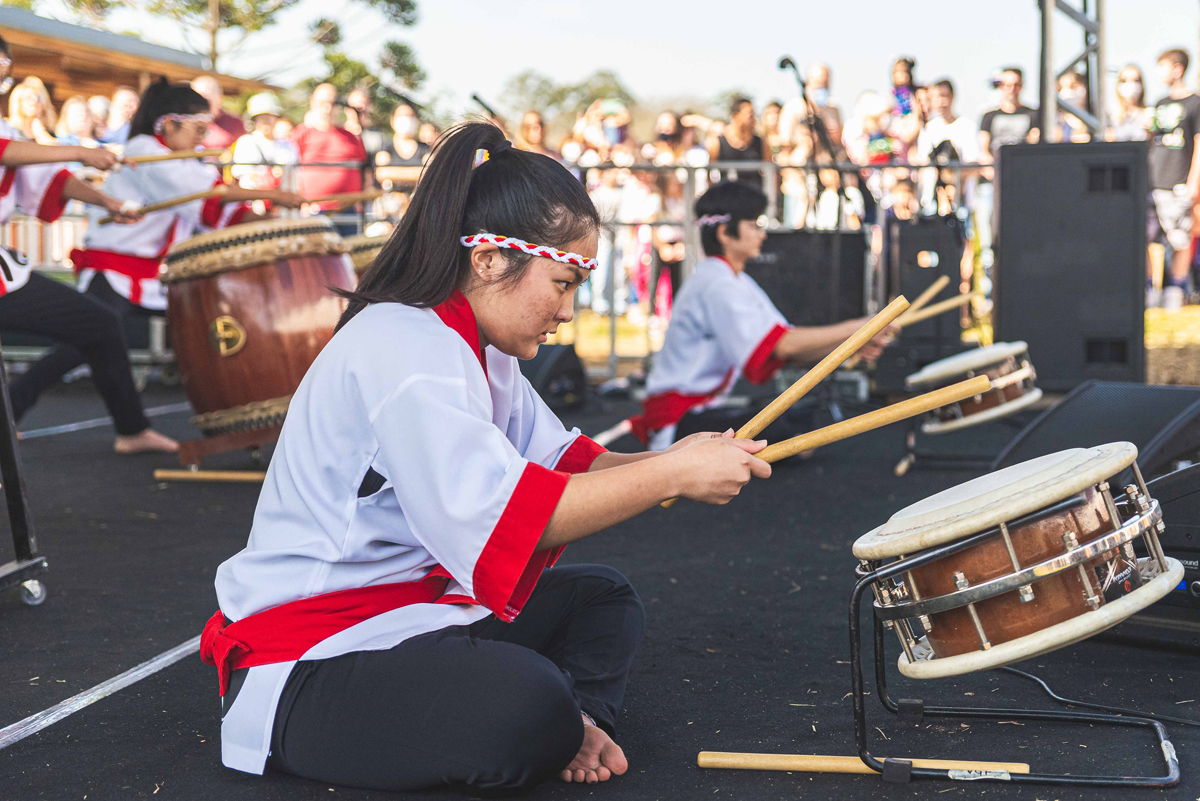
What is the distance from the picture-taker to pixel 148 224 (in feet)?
15.3

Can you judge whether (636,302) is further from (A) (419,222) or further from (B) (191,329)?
(A) (419,222)

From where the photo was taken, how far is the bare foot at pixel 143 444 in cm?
448

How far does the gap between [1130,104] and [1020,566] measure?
21.8ft

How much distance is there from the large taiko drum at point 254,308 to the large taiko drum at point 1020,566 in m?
2.70

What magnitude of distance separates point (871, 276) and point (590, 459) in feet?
16.1

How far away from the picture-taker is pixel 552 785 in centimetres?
164

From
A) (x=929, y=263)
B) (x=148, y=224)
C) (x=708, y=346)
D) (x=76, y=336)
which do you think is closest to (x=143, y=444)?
(x=76, y=336)

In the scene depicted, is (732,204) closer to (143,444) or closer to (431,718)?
(143,444)

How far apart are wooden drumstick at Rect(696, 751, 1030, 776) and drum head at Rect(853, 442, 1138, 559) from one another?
1.11ft

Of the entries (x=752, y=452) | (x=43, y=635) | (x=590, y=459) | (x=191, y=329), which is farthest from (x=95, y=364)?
(x=752, y=452)

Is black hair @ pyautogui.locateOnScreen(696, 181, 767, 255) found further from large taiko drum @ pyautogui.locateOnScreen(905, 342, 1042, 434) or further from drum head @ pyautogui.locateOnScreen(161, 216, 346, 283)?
drum head @ pyautogui.locateOnScreen(161, 216, 346, 283)

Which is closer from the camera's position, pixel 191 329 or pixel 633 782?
pixel 633 782

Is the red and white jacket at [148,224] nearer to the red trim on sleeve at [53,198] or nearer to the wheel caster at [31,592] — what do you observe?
the red trim on sleeve at [53,198]

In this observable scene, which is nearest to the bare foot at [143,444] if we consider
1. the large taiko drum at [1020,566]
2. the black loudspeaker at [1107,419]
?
the black loudspeaker at [1107,419]
